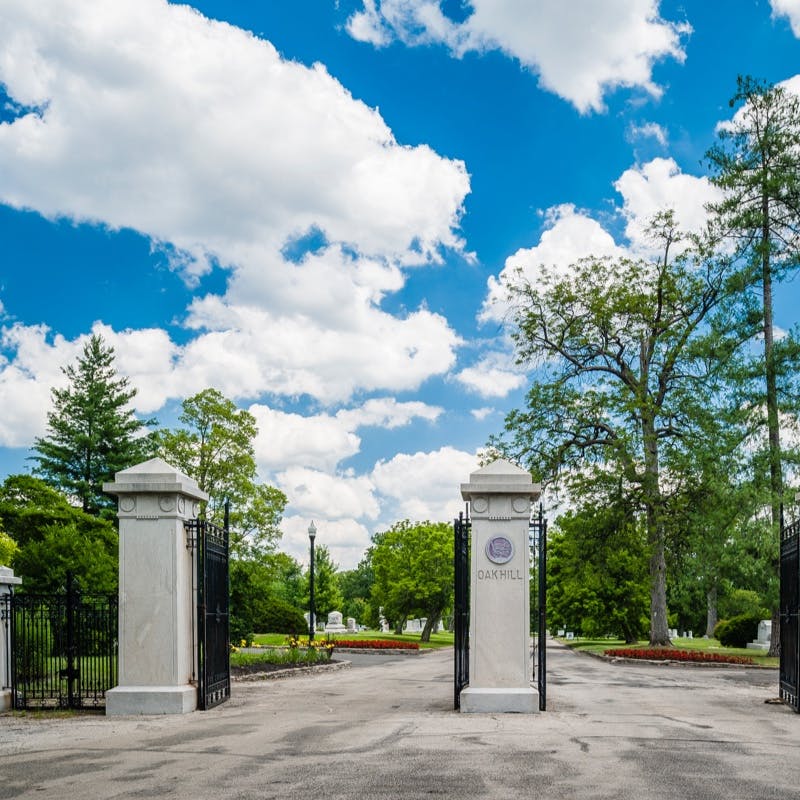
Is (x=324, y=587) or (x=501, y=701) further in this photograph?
(x=324, y=587)

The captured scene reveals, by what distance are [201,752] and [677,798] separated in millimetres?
4738

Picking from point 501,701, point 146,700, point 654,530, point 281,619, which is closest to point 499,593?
point 501,701

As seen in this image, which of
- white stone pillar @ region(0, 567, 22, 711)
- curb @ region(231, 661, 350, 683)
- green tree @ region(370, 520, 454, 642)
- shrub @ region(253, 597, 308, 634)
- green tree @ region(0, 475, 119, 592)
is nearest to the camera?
white stone pillar @ region(0, 567, 22, 711)

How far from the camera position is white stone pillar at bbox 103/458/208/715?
41.8 ft

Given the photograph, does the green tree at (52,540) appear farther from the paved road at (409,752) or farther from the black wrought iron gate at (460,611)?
the black wrought iron gate at (460,611)

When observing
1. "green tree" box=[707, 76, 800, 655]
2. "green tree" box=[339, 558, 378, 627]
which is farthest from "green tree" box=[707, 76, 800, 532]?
"green tree" box=[339, 558, 378, 627]

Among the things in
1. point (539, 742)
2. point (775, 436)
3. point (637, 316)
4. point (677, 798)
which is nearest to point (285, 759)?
point (539, 742)

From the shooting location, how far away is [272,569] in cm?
3641

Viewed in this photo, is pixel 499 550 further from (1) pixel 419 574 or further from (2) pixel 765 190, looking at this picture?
(1) pixel 419 574

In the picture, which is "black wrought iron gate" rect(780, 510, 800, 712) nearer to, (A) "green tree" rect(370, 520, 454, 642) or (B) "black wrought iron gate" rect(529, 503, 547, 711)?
(B) "black wrought iron gate" rect(529, 503, 547, 711)

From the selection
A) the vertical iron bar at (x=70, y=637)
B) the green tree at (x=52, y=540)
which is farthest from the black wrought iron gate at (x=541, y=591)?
the green tree at (x=52, y=540)

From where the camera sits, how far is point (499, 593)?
1284cm

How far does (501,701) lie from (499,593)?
56.6 inches

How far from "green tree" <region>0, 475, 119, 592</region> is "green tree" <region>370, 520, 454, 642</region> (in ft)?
53.7
